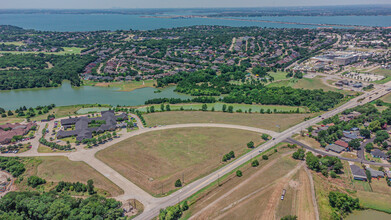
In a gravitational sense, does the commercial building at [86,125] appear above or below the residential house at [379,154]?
above

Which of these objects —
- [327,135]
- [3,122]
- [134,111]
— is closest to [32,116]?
[3,122]

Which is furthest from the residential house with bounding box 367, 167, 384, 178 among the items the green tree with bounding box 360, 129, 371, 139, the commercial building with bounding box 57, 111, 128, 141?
the commercial building with bounding box 57, 111, 128, 141

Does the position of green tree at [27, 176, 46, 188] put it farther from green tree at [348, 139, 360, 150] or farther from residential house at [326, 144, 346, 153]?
green tree at [348, 139, 360, 150]

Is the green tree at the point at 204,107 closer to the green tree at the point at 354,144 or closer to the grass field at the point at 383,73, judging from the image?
the green tree at the point at 354,144

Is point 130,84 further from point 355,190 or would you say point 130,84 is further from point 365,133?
point 355,190

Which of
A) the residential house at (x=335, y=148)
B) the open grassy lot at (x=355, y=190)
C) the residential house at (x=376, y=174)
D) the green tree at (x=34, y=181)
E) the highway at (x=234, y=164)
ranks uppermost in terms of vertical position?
the green tree at (x=34, y=181)

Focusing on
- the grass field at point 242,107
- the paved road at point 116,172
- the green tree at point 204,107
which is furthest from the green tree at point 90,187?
the green tree at point 204,107
